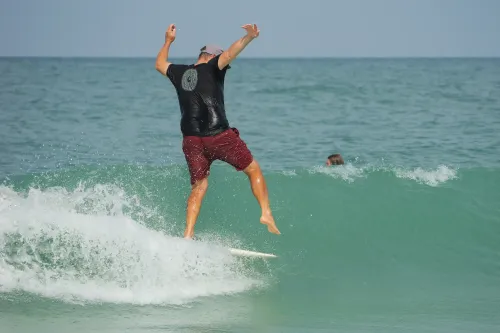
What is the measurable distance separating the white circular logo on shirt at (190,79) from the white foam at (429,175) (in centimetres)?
500

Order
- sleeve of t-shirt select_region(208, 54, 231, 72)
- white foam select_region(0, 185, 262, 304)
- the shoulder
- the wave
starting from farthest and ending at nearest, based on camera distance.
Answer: the shoulder < sleeve of t-shirt select_region(208, 54, 231, 72) < the wave < white foam select_region(0, 185, 262, 304)

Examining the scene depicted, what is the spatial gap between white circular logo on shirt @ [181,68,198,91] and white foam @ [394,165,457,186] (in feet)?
16.4

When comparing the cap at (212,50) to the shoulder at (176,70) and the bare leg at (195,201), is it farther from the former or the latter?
the bare leg at (195,201)

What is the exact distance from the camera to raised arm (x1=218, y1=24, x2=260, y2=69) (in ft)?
27.0

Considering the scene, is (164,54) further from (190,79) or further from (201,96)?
(201,96)

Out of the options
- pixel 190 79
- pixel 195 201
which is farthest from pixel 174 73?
pixel 195 201

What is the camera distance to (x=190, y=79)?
8836mm

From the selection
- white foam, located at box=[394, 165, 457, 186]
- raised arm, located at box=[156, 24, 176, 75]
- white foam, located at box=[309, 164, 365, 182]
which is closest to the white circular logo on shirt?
raised arm, located at box=[156, 24, 176, 75]

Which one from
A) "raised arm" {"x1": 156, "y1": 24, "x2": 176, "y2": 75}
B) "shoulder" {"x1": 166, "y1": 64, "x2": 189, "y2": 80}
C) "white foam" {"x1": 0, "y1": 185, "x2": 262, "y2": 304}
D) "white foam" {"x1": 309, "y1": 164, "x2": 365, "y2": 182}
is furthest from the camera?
"white foam" {"x1": 309, "y1": 164, "x2": 365, "y2": 182}

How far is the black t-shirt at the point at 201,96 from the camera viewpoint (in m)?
8.79

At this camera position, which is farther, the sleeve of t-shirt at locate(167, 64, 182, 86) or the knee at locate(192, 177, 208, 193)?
the knee at locate(192, 177, 208, 193)

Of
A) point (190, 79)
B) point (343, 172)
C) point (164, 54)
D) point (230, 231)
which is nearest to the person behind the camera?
point (190, 79)

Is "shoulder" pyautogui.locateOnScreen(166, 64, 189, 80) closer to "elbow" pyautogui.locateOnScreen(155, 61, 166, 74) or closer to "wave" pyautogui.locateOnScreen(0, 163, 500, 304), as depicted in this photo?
"elbow" pyautogui.locateOnScreen(155, 61, 166, 74)

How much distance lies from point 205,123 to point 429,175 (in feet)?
17.1
